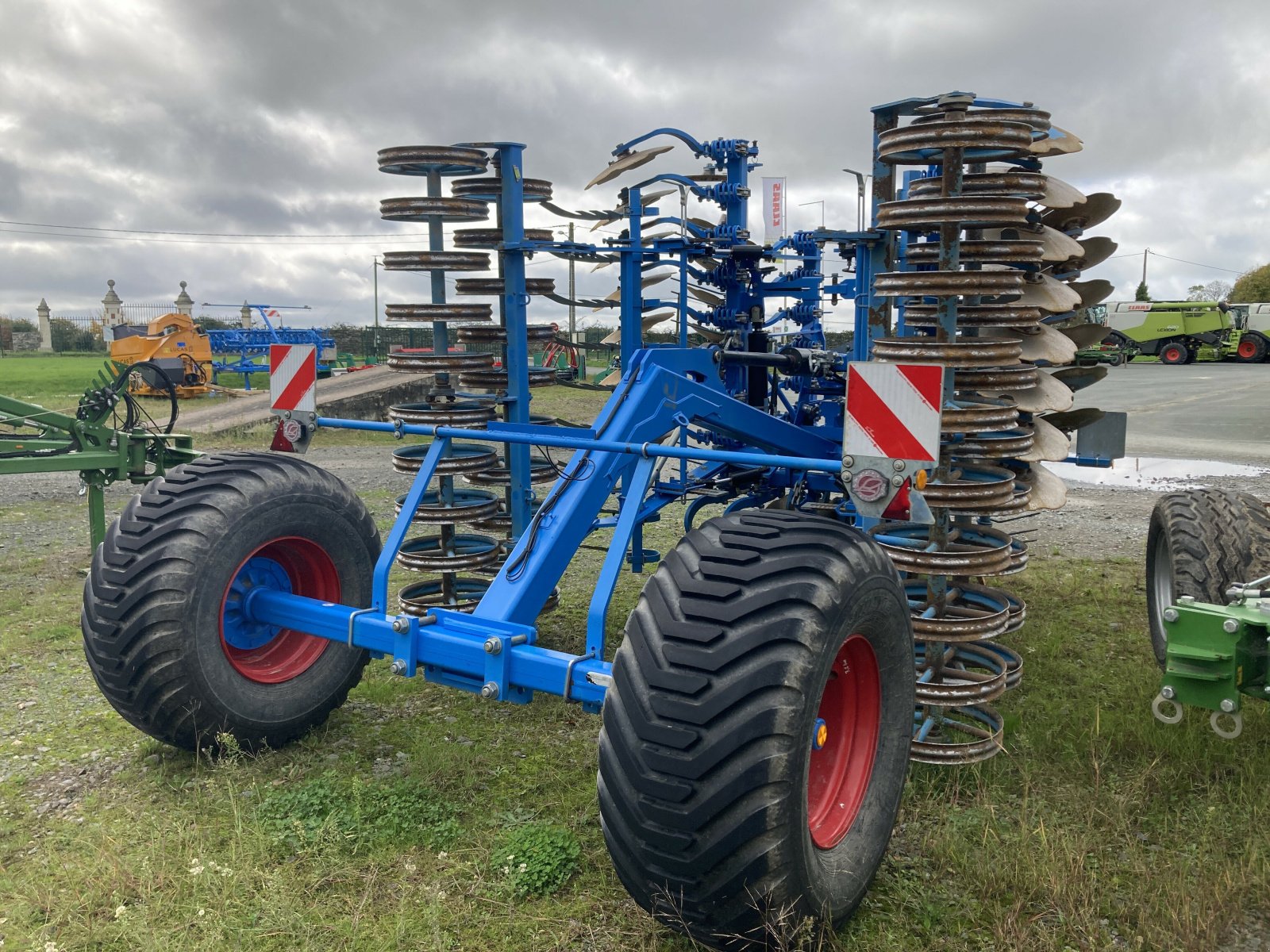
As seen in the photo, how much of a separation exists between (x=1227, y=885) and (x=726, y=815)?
1.92m

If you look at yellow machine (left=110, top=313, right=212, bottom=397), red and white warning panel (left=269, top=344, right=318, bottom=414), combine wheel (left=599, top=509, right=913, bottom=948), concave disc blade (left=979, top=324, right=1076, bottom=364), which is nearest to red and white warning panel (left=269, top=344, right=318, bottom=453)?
red and white warning panel (left=269, top=344, right=318, bottom=414)

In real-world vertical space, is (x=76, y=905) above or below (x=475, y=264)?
below

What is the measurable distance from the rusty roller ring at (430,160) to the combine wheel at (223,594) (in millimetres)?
2006

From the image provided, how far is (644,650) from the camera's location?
2.97m

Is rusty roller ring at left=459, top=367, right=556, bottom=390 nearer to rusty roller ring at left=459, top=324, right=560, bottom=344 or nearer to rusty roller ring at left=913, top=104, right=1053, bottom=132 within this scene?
rusty roller ring at left=459, top=324, right=560, bottom=344

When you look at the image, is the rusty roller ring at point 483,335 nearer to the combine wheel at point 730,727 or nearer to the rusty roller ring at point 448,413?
the rusty roller ring at point 448,413

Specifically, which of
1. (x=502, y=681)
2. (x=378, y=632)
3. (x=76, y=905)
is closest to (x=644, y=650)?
(x=502, y=681)

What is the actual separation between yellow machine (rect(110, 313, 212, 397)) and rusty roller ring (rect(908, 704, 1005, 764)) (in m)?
22.4

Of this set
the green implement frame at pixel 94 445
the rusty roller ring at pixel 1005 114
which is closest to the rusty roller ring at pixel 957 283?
the rusty roller ring at pixel 1005 114

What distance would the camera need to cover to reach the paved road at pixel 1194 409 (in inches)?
615

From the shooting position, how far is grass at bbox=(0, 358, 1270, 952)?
131 inches

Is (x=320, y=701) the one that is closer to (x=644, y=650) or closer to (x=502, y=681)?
(x=502, y=681)

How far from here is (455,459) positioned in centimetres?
568

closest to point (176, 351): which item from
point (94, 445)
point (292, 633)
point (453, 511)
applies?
point (94, 445)
